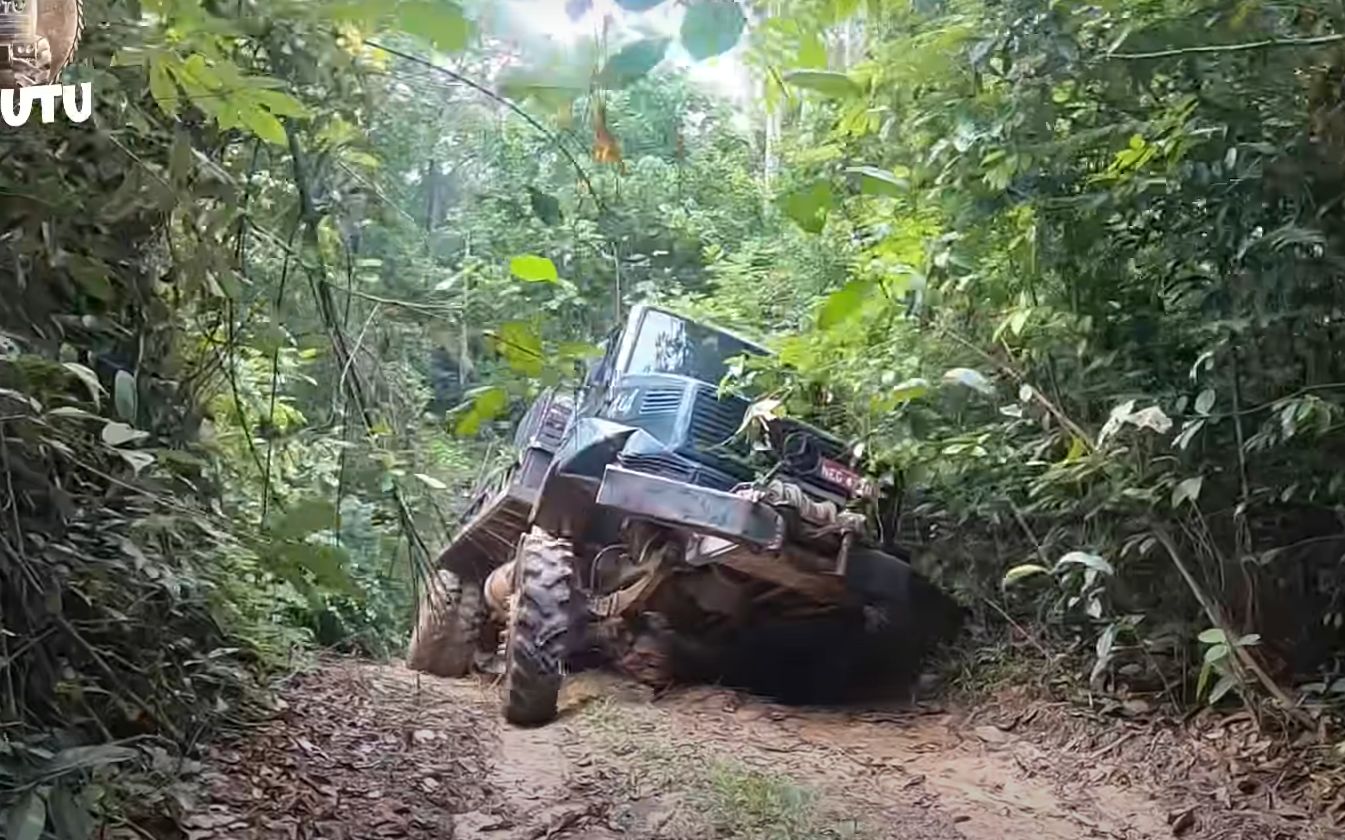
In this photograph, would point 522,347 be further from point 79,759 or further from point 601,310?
point 601,310

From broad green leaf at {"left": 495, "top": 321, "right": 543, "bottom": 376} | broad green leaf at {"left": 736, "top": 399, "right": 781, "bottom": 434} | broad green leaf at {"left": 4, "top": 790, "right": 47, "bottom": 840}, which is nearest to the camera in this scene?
broad green leaf at {"left": 4, "top": 790, "right": 47, "bottom": 840}

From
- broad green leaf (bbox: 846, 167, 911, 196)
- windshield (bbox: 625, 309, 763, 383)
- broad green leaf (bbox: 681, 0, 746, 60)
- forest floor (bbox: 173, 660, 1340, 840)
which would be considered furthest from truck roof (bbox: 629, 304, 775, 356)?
broad green leaf (bbox: 681, 0, 746, 60)

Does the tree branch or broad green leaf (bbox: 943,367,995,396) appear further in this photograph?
broad green leaf (bbox: 943,367,995,396)

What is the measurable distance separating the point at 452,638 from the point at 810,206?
5086 mm

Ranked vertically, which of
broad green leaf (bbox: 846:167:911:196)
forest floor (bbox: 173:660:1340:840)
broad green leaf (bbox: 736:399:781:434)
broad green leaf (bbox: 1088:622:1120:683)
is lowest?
forest floor (bbox: 173:660:1340:840)

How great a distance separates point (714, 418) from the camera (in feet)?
17.2

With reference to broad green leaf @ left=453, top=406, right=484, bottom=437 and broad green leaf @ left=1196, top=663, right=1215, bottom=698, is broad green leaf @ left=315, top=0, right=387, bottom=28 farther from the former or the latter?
broad green leaf @ left=1196, top=663, right=1215, bottom=698

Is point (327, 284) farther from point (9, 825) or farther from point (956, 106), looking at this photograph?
point (956, 106)

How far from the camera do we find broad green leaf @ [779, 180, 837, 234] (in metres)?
1.49

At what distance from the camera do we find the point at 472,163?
3873 mm

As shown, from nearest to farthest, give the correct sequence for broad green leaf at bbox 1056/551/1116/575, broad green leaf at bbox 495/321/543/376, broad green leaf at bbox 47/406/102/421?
1. broad green leaf at bbox 47/406/102/421
2. broad green leaf at bbox 495/321/543/376
3. broad green leaf at bbox 1056/551/1116/575

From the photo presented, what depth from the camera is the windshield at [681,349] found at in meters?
5.53

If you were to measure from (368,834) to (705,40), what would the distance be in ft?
6.88

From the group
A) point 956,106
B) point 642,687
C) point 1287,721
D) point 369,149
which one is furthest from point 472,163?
point 1287,721
